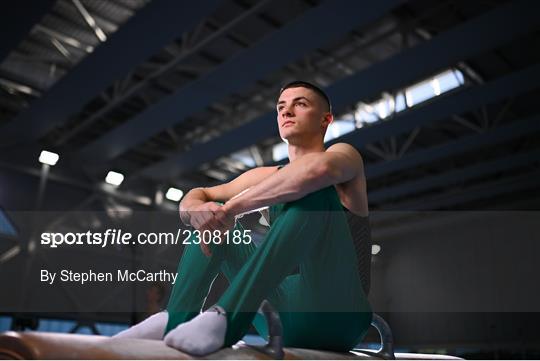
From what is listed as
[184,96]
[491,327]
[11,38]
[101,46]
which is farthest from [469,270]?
[11,38]

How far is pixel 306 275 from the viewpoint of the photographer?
1425 millimetres

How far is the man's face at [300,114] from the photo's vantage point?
1.64 metres

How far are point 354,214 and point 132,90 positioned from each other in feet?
22.7

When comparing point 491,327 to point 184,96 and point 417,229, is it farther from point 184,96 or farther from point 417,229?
point 184,96

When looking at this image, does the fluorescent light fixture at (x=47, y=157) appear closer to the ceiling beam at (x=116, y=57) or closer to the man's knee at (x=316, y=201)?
the ceiling beam at (x=116, y=57)

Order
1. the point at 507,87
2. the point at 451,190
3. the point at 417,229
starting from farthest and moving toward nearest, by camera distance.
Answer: the point at 417,229 < the point at 451,190 < the point at 507,87

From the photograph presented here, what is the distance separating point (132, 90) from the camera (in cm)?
786

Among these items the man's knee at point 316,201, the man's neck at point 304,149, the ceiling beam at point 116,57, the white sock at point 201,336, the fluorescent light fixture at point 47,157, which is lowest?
the white sock at point 201,336

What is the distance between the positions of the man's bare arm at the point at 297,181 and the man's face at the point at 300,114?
0.27m

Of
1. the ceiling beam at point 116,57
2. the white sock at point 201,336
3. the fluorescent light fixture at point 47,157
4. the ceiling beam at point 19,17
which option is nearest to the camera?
the white sock at point 201,336

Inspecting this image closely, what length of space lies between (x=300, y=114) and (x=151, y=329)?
2.63 feet

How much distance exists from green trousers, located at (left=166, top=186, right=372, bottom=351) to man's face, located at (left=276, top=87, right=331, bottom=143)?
287 mm

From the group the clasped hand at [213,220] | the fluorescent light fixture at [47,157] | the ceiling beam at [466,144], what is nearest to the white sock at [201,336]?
the clasped hand at [213,220]

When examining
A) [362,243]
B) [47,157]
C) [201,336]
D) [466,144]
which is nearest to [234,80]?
[47,157]
